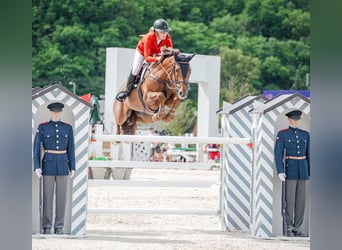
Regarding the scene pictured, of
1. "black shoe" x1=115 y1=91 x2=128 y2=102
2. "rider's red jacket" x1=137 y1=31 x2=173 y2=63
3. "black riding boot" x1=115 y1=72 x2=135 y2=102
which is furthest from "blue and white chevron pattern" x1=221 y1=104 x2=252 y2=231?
"black shoe" x1=115 y1=91 x2=128 y2=102

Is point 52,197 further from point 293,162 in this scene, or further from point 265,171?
point 293,162

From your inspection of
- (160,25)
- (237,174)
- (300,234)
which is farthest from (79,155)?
(160,25)

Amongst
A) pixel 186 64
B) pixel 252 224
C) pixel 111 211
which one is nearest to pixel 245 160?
pixel 252 224

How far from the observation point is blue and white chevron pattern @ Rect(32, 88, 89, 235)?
806 cm

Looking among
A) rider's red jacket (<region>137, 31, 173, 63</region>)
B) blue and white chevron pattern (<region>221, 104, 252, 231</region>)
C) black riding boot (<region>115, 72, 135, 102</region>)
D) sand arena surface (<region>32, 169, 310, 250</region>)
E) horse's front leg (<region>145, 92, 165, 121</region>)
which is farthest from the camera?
black riding boot (<region>115, 72, 135, 102</region>)

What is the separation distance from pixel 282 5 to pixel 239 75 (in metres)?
9.13

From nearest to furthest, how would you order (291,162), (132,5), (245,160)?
(291,162) < (245,160) < (132,5)

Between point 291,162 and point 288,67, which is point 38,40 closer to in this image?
point 288,67

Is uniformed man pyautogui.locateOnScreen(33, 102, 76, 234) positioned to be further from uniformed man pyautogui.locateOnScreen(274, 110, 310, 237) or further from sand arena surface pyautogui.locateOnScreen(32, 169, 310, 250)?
uniformed man pyautogui.locateOnScreen(274, 110, 310, 237)

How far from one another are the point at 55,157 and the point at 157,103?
572 centimetres

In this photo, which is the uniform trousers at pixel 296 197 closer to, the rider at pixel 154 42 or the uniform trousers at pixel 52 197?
the uniform trousers at pixel 52 197

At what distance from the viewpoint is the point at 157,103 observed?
44.2 feet

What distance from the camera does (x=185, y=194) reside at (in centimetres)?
1348

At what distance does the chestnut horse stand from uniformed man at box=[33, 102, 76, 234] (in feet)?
16.6
